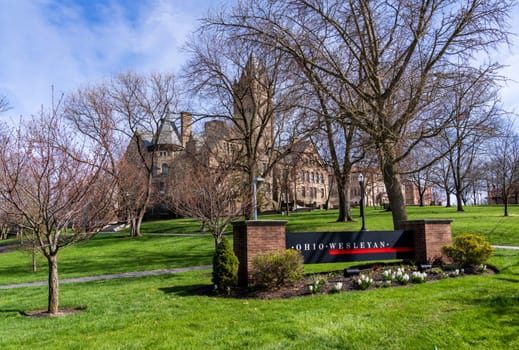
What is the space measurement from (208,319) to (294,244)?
4.12 metres

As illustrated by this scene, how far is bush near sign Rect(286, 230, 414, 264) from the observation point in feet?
35.2

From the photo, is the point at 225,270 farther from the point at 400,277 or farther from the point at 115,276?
the point at 115,276

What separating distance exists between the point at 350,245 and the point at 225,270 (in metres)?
3.69

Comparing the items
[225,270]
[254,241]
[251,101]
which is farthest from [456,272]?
[251,101]

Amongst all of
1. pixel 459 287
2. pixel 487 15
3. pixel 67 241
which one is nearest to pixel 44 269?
pixel 67 241

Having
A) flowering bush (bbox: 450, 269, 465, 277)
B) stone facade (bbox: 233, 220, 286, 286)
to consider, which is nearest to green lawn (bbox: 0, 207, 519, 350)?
flowering bush (bbox: 450, 269, 465, 277)

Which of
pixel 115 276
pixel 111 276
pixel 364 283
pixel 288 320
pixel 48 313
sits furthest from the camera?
pixel 111 276

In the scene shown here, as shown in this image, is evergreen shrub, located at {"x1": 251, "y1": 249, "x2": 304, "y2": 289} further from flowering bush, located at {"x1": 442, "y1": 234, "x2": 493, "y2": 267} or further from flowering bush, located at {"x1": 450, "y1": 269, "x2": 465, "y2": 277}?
flowering bush, located at {"x1": 442, "y1": 234, "x2": 493, "y2": 267}

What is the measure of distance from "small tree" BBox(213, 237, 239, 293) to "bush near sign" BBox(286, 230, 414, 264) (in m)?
1.62

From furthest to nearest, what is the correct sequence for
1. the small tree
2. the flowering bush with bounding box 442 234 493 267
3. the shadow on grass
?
the flowering bush with bounding box 442 234 493 267 < the shadow on grass < the small tree

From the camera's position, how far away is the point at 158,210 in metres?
61.2

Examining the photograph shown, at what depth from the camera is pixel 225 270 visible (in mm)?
9523

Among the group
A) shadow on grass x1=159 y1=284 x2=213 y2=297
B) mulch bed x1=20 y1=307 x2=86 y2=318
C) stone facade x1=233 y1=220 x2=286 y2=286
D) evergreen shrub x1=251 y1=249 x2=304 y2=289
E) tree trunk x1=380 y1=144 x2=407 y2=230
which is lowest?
mulch bed x1=20 y1=307 x2=86 y2=318

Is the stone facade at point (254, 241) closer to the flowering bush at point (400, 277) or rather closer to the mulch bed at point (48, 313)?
the flowering bush at point (400, 277)
